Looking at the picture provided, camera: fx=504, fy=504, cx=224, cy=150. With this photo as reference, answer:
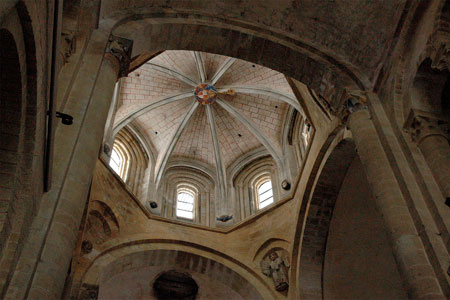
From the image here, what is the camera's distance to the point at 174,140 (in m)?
18.0

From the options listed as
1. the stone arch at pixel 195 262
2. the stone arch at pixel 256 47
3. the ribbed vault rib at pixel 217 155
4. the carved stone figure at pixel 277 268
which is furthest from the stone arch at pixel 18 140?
the ribbed vault rib at pixel 217 155

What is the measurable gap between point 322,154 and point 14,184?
9.01 m

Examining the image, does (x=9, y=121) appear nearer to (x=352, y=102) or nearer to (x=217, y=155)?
(x=352, y=102)

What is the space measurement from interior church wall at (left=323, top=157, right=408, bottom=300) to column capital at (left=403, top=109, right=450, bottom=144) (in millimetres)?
4397

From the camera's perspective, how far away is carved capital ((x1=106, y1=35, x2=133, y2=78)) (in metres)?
8.37

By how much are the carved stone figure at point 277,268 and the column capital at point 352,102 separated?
5209mm

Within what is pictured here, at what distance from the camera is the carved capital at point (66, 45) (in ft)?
22.1

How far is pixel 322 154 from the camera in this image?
1257 centimetres

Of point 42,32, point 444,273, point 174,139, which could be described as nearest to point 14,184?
point 42,32

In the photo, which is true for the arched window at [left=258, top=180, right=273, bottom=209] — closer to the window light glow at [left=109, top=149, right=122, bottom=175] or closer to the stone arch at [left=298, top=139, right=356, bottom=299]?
the stone arch at [left=298, top=139, right=356, bottom=299]

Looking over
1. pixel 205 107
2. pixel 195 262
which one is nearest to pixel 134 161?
pixel 205 107

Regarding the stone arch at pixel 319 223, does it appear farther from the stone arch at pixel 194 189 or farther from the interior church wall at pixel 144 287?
the stone arch at pixel 194 189

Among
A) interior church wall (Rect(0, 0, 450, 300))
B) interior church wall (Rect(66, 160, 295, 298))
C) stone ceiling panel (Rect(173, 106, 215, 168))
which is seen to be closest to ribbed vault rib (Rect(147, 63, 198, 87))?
stone ceiling panel (Rect(173, 106, 215, 168))

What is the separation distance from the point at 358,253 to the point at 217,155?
679 cm
